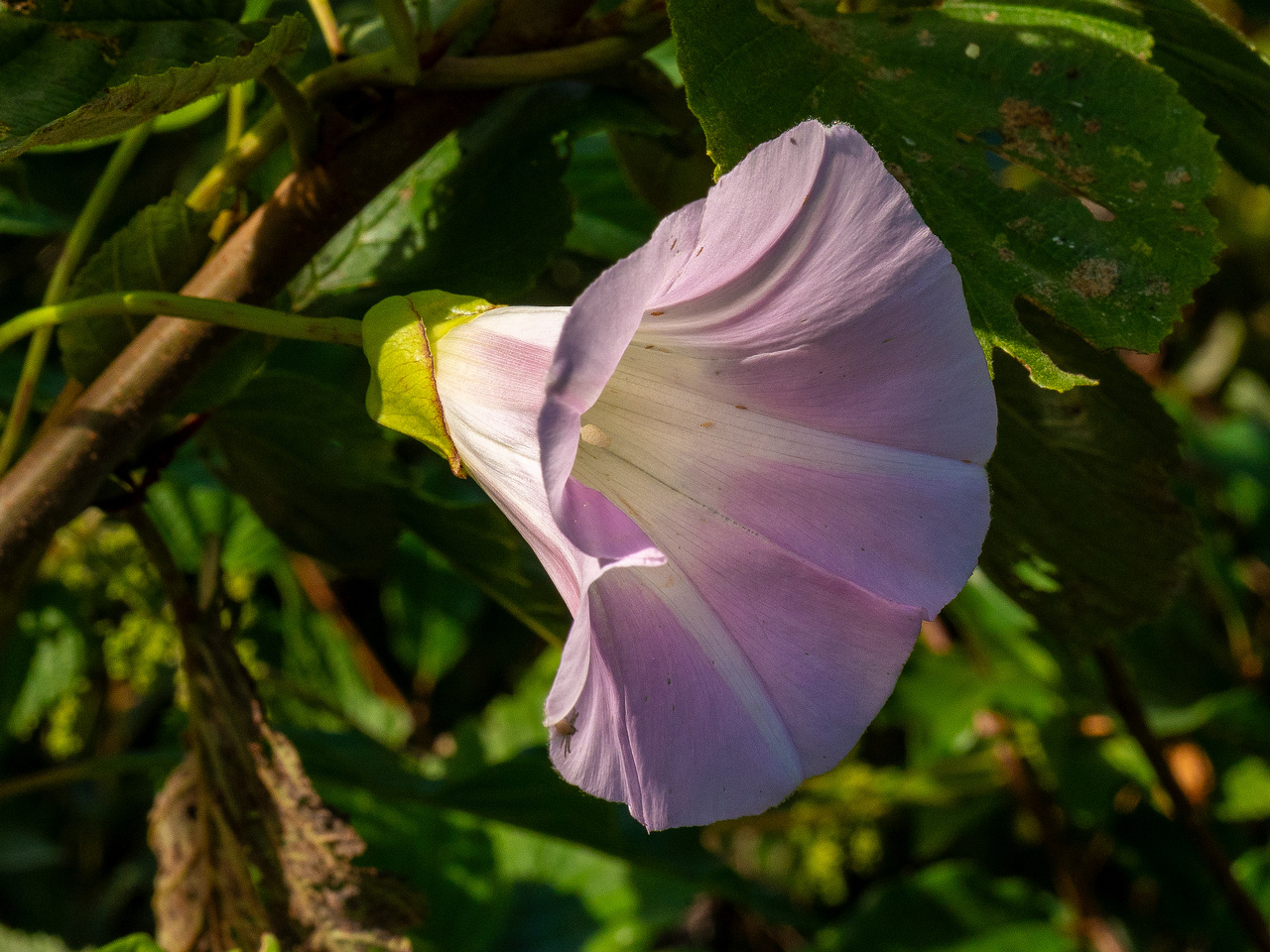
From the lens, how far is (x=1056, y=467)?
777 mm

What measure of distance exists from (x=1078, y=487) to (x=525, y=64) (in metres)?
0.47

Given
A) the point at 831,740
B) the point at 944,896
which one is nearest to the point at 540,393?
the point at 831,740

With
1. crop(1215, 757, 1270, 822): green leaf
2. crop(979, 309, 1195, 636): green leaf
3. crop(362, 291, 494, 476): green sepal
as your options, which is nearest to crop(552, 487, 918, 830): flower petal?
crop(362, 291, 494, 476): green sepal

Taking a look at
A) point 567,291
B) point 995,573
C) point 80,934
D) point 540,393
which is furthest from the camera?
point 80,934

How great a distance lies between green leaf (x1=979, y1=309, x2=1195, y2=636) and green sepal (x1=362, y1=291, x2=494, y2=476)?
1.34 ft

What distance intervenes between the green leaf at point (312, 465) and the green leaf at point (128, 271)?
0.50 feet

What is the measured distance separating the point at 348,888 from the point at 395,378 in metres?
0.44

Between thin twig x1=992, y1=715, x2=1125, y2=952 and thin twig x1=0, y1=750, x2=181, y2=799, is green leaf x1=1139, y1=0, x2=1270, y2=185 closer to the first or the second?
thin twig x1=992, y1=715, x2=1125, y2=952

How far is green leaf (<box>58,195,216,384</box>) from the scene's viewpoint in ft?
2.22

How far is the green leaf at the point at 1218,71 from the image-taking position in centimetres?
64

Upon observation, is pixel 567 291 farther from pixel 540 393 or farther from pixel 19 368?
pixel 540 393

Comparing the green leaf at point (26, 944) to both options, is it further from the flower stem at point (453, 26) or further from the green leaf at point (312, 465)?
the flower stem at point (453, 26)

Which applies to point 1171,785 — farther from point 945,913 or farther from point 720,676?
point 720,676

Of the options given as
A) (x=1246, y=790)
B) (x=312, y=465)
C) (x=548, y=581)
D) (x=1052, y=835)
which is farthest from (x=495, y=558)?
(x=1246, y=790)
